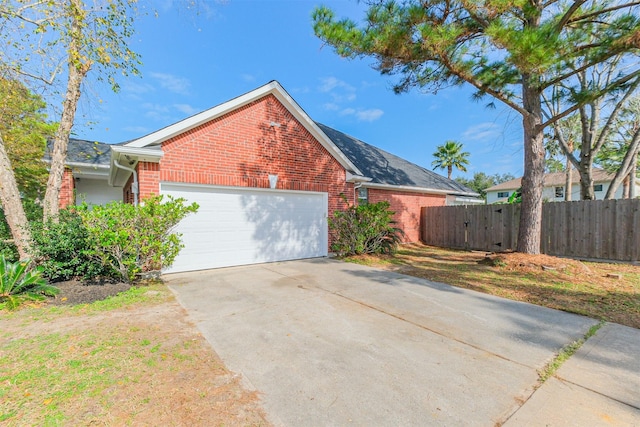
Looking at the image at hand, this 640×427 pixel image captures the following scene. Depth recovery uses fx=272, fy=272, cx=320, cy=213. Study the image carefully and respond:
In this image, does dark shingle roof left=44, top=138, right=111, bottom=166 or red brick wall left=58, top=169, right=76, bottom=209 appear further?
dark shingle roof left=44, top=138, right=111, bottom=166

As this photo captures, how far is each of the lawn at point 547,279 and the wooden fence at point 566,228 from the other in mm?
630

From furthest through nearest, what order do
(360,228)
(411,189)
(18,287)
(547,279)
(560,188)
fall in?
(560,188), (411,189), (360,228), (547,279), (18,287)

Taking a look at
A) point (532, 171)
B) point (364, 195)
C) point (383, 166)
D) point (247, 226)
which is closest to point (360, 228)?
point (364, 195)

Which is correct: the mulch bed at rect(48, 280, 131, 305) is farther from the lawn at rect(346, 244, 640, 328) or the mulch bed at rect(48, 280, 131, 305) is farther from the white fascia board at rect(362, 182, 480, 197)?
the white fascia board at rect(362, 182, 480, 197)

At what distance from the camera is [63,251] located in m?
5.55

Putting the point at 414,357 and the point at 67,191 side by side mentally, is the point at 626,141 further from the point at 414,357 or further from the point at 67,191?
the point at 67,191

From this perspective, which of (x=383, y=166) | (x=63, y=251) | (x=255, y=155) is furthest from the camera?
(x=383, y=166)

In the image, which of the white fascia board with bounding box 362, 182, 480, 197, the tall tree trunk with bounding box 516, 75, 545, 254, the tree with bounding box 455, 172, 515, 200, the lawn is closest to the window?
the white fascia board with bounding box 362, 182, 480, 197

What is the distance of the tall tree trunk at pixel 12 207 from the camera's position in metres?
5.65

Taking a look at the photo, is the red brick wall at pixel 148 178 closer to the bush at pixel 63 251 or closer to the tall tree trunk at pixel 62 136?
the bush at pixel 63 251

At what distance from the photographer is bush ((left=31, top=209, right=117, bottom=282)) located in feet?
17.8

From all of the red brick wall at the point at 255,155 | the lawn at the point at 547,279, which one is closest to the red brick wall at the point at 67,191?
the red brick wall at the point at 255,155

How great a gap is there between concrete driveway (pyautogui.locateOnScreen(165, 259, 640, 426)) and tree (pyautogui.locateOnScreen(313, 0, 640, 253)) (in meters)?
4.74

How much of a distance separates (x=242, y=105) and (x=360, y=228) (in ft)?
17.2
